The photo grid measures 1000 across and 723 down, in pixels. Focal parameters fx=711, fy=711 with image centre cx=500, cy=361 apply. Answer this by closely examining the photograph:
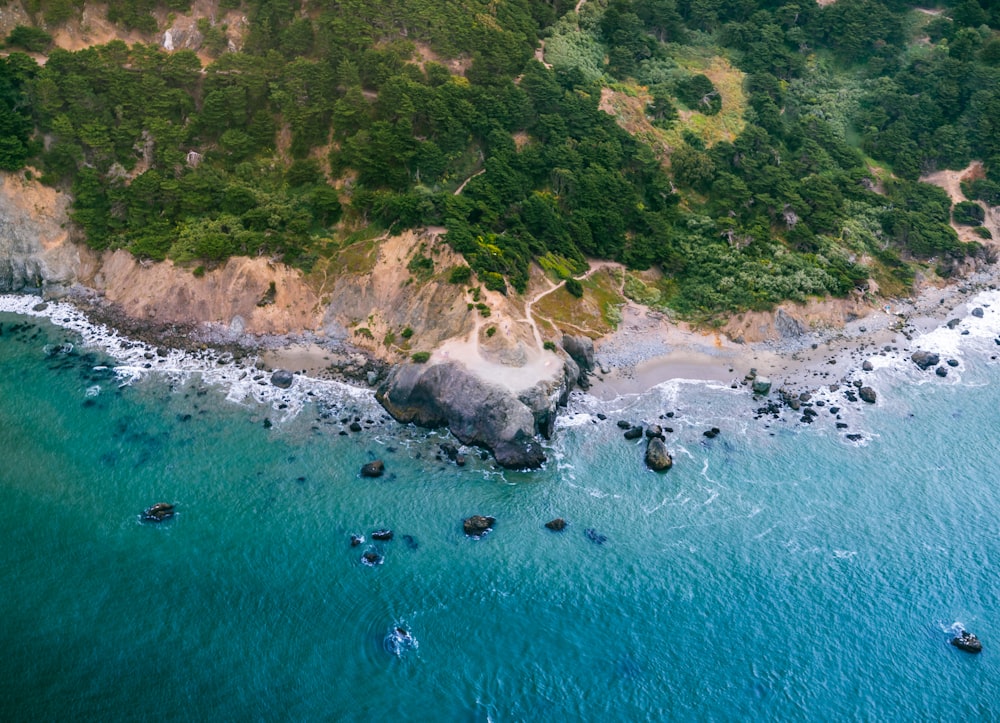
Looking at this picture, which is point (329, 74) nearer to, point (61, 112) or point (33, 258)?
point (61, 112)

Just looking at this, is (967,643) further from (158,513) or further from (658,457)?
(158,513)

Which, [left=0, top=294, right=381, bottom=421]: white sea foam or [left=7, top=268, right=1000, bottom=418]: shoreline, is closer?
[left=0, top=294, right=381, bottom=421]: white sea foam

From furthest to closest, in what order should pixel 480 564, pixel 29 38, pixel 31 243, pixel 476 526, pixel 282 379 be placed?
pixel 29 38 → pixel 31 243 → pixel 282 379 → pixel 476 526 → pixel 480 564

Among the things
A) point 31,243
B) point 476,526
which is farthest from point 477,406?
point 31,243

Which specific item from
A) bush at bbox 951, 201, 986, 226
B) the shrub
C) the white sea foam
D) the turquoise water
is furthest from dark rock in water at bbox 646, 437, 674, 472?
the shrub

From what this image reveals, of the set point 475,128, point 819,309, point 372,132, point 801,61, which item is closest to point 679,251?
point 819,309

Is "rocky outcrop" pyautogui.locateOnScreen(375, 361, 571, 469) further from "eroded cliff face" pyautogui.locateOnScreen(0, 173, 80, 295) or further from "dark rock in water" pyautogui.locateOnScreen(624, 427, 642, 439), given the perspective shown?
"eroded cliff face" pyautogui.locateOnScreen(0, 173, 80, 295)

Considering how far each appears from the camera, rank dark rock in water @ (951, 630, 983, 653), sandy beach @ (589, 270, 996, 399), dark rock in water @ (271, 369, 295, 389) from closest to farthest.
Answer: dark rock in water @ (951, 630, 983, 653) < dark rock in water @ (271, 369, 295, 389) < sandy beach @ (589, 270, 996, 399)
